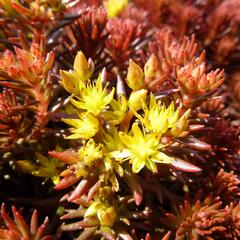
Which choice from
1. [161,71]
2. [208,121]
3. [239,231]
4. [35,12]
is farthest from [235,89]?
[35,12]

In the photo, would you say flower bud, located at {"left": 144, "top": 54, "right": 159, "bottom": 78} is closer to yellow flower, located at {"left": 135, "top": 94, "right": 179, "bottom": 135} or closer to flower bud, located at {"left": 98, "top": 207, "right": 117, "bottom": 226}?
yellow flower, located at {"left": 135, "top": 94, "right": 179, "bottom": 135}

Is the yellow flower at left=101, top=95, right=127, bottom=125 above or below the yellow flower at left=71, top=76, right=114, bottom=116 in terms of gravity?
below

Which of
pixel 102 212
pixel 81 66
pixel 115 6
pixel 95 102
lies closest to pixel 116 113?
pixel 95 102

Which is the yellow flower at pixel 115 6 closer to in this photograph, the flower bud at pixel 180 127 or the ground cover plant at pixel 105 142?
the ground cover plant at pixel 105 142

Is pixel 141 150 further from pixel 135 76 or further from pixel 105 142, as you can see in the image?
pixel 135 76

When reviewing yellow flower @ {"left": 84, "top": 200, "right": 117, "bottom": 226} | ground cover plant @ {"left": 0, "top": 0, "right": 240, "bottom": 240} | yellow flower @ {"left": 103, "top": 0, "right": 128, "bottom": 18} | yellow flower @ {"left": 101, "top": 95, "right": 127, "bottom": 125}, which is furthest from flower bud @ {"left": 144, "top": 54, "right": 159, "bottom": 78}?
yellow flower @ {"left": 103, "top": 0, "right": 128, "bottom": 18}

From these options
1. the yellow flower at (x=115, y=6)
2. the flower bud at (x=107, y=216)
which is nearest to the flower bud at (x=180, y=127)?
the flower bud at (x=107, y=216)
